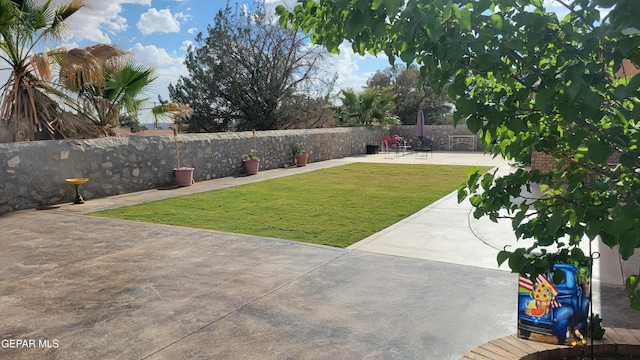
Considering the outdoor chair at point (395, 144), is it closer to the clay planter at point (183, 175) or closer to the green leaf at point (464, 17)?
the clay planter at point (183, 175)

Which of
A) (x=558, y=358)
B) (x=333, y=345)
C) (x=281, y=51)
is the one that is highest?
(x=281, y=51)

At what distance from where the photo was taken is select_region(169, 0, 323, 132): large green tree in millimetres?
21438

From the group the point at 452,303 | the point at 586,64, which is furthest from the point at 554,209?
the point at 452,303

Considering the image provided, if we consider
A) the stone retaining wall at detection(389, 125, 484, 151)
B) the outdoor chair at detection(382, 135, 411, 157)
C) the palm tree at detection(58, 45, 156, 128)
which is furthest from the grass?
the stone retaining wall at detection(389, 125, 484, 151)

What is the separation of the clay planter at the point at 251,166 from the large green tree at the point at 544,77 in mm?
10908

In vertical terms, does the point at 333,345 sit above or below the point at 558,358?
below

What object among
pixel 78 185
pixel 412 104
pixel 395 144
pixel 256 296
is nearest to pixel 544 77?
pixel 256 296

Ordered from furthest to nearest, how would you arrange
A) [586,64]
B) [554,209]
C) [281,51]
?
1. [281,51]
2. [554,209]
3. [586,64]

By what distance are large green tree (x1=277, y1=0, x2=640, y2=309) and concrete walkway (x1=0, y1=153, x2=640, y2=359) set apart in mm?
1478

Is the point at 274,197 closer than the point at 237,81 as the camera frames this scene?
Yes

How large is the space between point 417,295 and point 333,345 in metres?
1.02

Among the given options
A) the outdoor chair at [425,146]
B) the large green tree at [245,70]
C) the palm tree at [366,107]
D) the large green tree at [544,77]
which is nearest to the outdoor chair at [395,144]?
the outdoor chair at [425,146]

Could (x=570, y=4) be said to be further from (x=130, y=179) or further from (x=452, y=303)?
(x=130, y=179)

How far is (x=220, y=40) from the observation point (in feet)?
70.7
